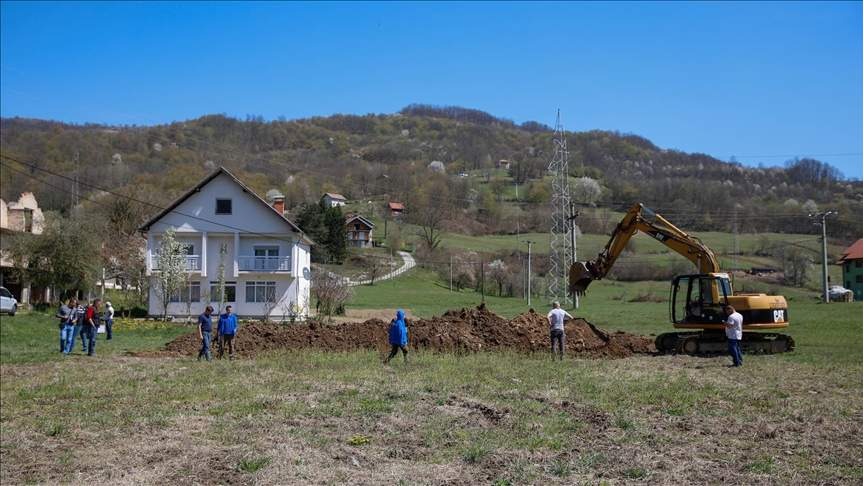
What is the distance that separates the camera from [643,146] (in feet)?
212

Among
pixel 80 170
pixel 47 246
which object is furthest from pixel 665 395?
pixel 80 170

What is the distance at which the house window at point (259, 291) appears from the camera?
45469 millimetres

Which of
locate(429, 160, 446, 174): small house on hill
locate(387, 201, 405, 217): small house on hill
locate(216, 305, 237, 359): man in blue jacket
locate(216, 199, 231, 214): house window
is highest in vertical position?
locate(429, 160, 446, 174): small house on hill

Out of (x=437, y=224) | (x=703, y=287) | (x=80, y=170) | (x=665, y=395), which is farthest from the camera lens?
(x=80, y=170)

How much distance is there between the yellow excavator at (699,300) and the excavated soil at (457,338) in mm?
1495

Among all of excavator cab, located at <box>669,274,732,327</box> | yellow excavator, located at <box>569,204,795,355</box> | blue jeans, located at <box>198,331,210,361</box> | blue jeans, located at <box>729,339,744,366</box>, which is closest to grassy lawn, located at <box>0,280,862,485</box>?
blue jeans, located at <box>729,339,744,366</box>

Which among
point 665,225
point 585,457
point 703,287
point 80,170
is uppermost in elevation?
point 80,170

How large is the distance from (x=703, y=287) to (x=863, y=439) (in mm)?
13272

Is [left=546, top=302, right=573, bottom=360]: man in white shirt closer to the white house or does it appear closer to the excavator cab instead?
the excavator cab

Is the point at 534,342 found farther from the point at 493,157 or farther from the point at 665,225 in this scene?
the point at 493,157

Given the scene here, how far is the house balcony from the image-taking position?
148 ft

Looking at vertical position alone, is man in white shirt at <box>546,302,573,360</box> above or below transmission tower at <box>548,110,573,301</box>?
below

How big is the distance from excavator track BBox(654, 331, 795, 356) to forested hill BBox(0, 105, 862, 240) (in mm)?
16816

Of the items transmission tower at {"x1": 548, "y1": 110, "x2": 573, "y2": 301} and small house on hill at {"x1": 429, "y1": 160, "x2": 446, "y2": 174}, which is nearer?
transmission tower at {"x1": 548, "y1": 110, "x2": 573, "y2": 301}
